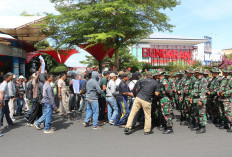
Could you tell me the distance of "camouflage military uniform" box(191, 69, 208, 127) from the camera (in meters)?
6.26

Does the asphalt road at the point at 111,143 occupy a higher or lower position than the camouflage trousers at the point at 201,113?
lower

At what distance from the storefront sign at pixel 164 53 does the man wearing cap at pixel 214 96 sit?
2342cm

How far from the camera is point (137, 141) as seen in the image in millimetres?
5613

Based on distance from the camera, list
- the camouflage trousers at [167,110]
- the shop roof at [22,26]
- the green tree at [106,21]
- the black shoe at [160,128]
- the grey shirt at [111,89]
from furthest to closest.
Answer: the shop roof at [22,26] < the green tree at [106,21] < the grey shirt at [111,89] < the black shoe at [160,128] < the camouflage trousers at [167,110]

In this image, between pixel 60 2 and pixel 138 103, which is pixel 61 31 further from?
pixel 138 103

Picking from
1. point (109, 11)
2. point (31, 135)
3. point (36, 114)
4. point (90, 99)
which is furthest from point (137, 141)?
point (109, 11)

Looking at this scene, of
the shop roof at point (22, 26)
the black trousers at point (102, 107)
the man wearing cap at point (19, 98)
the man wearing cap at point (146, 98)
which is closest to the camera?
the man wearing cap at point (146, 98)

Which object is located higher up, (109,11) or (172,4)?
(172,4)

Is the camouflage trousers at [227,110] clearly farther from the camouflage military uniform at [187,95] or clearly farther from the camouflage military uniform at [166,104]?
the camouflage military uniform at [166,104]

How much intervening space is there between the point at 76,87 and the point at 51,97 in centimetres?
288

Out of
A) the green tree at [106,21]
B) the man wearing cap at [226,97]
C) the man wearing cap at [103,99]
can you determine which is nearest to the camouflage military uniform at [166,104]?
the man wearing cap at [226,97]

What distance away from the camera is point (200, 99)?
6.27 meters

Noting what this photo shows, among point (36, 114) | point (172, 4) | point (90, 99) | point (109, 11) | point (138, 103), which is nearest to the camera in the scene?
point (138, 103)

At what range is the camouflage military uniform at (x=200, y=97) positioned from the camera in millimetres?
6262
